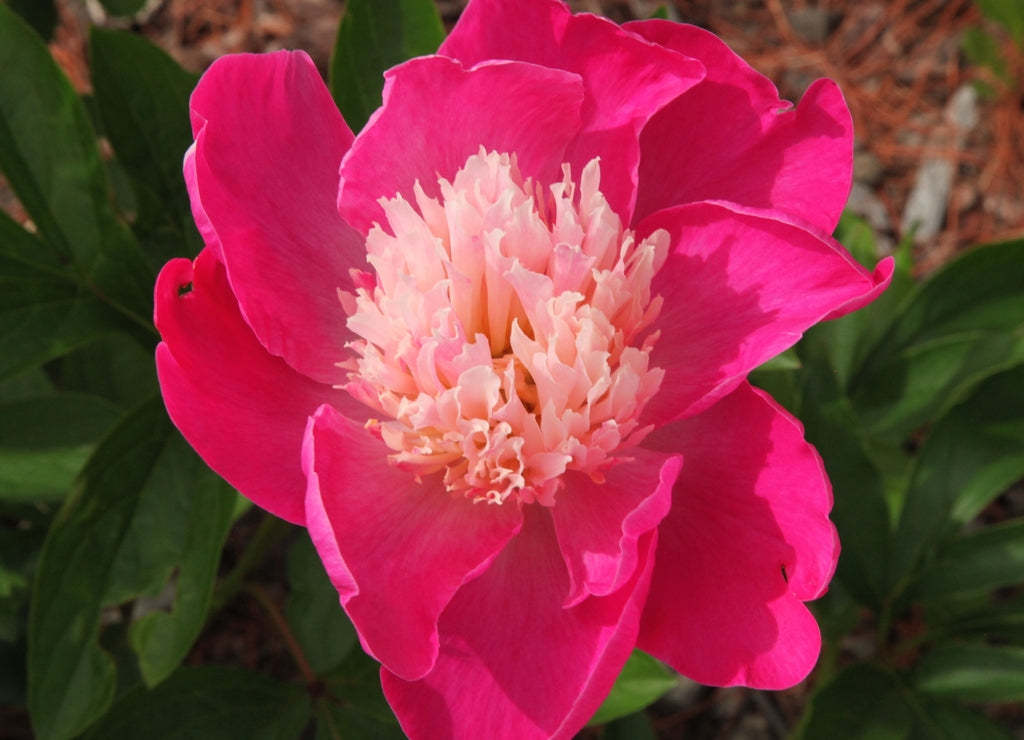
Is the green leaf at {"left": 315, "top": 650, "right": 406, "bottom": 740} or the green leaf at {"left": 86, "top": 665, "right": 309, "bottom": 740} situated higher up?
the green leaf at {"left": 86, "top": 665, "right": 309, "bottom": 740}

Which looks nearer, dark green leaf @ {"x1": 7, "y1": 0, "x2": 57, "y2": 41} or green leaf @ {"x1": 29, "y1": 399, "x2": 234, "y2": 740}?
green leaf @ {"x1": 29, "y1": 399, "x2": 234, "y2": 740}

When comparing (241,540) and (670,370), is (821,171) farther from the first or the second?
(241,540)

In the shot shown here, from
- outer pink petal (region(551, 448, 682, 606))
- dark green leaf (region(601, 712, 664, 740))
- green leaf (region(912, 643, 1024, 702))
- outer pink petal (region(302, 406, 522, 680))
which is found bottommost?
green leaf (region(912, 643, 1024, 702))

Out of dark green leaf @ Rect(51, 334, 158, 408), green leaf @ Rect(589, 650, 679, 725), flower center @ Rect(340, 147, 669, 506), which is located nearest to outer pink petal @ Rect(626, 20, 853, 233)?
flower center @ Rect(340, 147, 669, 506)

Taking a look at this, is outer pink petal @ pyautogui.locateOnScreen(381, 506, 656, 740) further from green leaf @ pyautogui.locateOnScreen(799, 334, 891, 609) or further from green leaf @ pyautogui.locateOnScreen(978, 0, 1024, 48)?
green leaf @ pyautogui.locateOnScreen(978, 0, 1024, 48)

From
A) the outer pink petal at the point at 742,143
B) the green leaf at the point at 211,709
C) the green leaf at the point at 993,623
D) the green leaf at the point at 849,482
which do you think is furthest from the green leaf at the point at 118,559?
the green leaf at the point at 993,623

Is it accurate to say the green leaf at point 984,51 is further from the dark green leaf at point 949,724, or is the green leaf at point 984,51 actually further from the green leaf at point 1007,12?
the dark green leaf at point 949,724

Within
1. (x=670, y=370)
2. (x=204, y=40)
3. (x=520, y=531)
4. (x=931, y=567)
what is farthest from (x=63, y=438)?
(x=204, y=40)
